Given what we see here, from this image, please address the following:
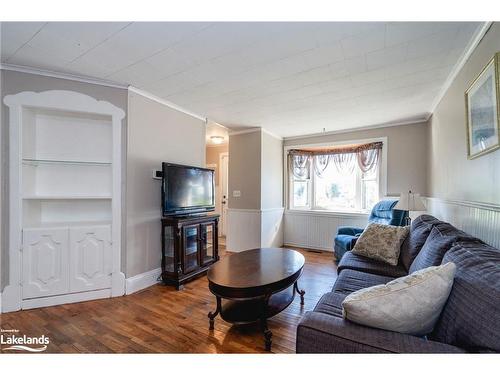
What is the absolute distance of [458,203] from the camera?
7.34 feet

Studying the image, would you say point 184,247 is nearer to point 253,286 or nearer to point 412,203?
point 253,286

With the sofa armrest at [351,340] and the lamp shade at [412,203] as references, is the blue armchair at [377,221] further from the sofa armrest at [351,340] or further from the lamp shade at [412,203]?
the sofa armrest at [351,340]

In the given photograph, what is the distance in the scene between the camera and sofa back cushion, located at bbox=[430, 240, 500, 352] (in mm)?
825

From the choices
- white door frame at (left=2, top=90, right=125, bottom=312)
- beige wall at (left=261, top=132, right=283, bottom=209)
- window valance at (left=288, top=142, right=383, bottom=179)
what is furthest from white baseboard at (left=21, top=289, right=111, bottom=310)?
window valance at (left=288, top=142, right=383, bottom=179)

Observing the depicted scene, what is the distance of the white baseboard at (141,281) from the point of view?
271 cm

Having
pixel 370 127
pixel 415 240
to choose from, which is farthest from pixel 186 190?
pixel 370 127

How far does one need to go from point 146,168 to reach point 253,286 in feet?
6.75

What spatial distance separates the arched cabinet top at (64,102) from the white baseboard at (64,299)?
1941mm

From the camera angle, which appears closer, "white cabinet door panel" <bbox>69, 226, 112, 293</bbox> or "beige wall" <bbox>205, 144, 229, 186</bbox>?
"white cabinet door panel" <bbox>69, 226, 112, 293</bbox>

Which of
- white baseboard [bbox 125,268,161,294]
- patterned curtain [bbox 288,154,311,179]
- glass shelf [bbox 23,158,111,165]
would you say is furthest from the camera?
patterned curtain [bbox 288,154,311,179]

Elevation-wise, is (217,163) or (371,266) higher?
(217,163)

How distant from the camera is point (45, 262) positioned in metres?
2.36

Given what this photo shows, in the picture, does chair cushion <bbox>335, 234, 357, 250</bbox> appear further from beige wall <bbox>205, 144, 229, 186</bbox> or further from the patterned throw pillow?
beige wall <bbox>205, 144, 229, 186</bbox>

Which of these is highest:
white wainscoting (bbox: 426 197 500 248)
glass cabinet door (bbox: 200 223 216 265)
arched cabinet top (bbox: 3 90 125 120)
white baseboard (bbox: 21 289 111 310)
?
arched cabinet top (bbox: 3 90 125 120)
